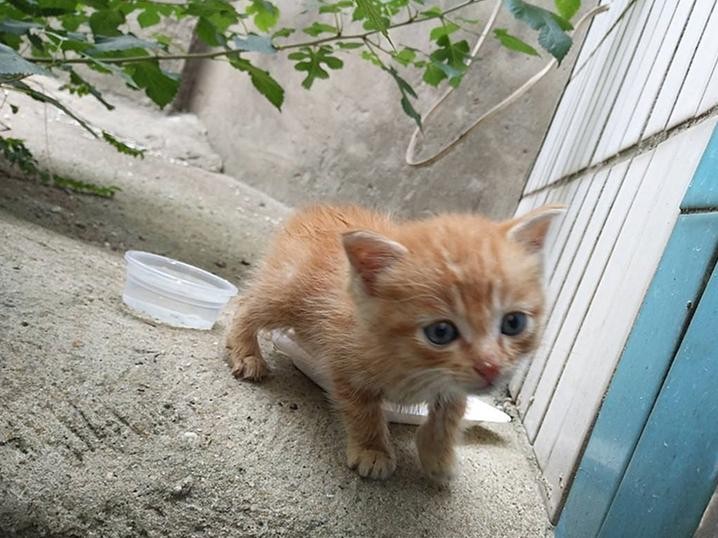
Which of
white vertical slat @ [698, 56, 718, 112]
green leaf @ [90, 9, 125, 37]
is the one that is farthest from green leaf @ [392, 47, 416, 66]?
white vertical slat @ [698, 56, 718, 112]

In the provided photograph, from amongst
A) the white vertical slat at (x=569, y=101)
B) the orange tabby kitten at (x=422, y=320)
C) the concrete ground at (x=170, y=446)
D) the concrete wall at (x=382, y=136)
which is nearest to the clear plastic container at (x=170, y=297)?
the concrete ground at (x=170, y=446)

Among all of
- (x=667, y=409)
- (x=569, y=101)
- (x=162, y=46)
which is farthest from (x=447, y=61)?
(x=667, y=409)

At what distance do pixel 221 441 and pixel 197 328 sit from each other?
1.79 ft

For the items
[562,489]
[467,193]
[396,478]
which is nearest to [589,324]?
[562,489]

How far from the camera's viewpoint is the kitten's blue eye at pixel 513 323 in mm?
1202

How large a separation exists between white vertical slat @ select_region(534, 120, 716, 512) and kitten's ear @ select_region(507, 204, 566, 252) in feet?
0.51

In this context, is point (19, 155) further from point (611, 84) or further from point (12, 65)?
point (611, 84)

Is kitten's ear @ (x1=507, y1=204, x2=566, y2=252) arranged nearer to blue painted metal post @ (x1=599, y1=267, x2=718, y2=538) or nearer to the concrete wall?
blue painted metal post @ (x1=599, y1=267, x2=718, y2=538)

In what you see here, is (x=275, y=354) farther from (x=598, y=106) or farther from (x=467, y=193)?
(x=467, y=193)

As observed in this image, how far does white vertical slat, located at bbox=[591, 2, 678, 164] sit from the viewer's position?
5.35 ft

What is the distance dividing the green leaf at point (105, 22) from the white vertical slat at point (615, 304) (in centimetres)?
150

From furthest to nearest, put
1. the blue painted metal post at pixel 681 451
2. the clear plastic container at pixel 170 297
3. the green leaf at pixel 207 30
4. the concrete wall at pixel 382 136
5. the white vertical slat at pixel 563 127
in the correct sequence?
the concrete wall at pixel 382 136 < the white vertical slat at pixel 563 127 < the green leaf at pixel 207 30 < the clear plastic container at pixel 170 297 < the blue painted metal post at pixel 681 451

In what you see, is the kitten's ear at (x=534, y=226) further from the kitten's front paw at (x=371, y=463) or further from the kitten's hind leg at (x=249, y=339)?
the kitten's hind leg at (x=249, y=339)

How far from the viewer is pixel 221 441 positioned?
128 cm
